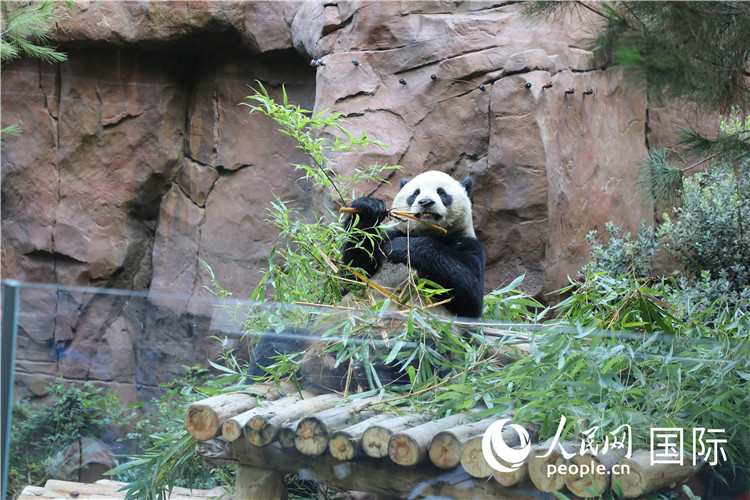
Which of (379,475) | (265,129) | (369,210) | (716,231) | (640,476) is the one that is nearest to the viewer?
(640,476)

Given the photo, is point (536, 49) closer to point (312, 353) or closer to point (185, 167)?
point (185, 167)

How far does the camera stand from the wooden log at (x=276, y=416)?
1.85 meters

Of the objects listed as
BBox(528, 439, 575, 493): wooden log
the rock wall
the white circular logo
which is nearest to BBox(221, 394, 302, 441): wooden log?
the white circular logo

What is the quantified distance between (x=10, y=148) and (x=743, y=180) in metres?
4.89

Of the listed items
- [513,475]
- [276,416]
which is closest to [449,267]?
[276,416]

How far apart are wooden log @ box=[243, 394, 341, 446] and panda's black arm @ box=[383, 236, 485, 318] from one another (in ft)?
3.64

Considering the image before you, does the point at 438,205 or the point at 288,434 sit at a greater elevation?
the point at 438,205

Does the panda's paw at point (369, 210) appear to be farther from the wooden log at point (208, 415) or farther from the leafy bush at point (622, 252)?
the leafy bush at point (622, 252)

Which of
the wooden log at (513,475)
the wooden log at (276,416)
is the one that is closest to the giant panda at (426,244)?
the wooden log at (276,416)

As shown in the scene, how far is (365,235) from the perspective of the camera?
2.92m

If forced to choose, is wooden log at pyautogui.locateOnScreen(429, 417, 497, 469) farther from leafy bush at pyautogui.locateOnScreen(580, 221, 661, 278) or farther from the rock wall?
the rock wall

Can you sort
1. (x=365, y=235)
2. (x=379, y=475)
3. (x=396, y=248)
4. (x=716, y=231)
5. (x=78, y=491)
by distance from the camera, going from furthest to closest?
(x=716, y=231) → (x=396, y=248) → (x=365, y=235) → (x=78, y=491) → (x=379, y=475)

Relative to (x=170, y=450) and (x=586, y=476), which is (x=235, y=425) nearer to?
(x=170, y=450)

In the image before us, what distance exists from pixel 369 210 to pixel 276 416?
1141 millimetres
